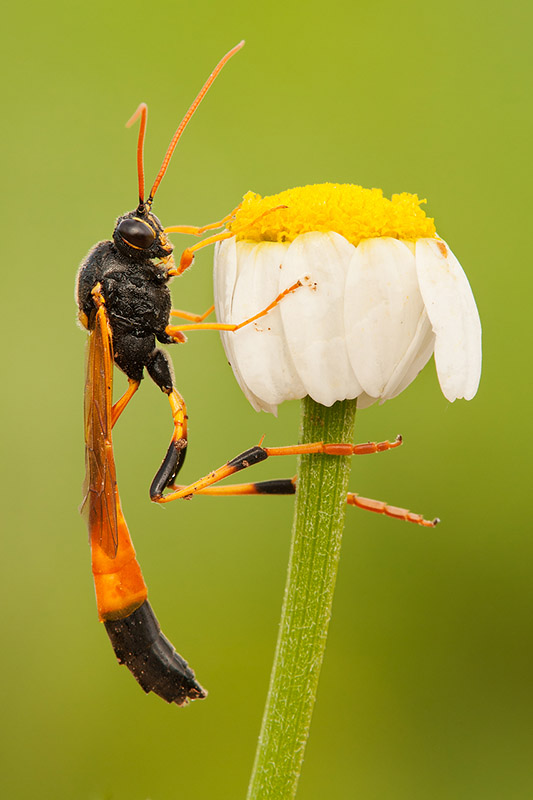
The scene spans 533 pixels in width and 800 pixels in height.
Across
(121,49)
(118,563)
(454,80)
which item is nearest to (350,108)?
(454,80)

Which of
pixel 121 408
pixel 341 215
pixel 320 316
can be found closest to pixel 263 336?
pixel 320 316

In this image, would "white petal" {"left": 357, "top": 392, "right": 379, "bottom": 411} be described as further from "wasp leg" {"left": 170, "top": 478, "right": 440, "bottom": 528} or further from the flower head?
"wasp leg" {"left": 170, "top": 478, "right": 440, "bottom": 528}

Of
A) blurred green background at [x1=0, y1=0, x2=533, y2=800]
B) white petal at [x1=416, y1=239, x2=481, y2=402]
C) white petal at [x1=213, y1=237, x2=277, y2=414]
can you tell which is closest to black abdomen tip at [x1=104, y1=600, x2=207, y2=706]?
white petal at [x1=213, y1=237, x2=277, y2=414]

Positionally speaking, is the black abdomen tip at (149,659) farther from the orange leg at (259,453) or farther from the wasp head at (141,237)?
the wasp head at (141,237)

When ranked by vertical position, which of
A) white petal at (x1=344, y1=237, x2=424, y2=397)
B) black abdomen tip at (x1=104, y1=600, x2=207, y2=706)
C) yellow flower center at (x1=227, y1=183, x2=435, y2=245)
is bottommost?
black abdomen tip at (x1=104, y1=600, x2=207, y2=706)

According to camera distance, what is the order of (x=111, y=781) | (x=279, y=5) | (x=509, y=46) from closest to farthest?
(x=111, y=781)
(x=509, y=46)
(x=279, y=5)

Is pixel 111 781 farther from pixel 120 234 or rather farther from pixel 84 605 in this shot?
pixel 120 234
